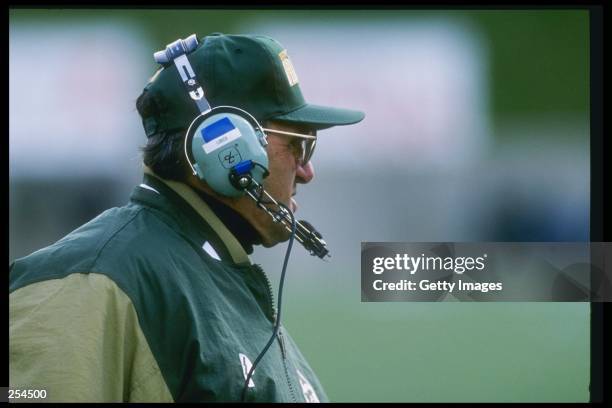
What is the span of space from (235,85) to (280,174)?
0.72 ft

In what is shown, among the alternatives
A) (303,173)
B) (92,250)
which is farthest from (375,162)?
(92,250)

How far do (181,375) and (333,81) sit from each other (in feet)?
21.1

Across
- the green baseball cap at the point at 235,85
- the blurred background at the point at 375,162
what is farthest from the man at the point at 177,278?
the blurred background at the point at 375,162

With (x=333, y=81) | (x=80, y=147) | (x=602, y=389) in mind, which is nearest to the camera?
(x=602, y=389)

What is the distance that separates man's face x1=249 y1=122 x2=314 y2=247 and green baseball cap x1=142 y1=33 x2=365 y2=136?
0.15ft

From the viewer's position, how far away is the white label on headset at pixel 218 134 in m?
1.84

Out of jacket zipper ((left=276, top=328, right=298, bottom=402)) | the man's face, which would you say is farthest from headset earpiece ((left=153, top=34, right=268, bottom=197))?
jacket zipper ((left=276, top=328, right=298, bottom=402))

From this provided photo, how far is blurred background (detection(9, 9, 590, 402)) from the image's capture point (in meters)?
6.47

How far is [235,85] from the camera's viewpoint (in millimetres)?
1901

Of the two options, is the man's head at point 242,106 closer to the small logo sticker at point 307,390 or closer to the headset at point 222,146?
the headset at point 222,146

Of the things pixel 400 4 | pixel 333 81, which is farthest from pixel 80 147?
pixel 400 4

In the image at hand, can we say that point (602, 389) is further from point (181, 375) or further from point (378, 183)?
point (378, 183)

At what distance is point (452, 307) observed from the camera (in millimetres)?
7500
